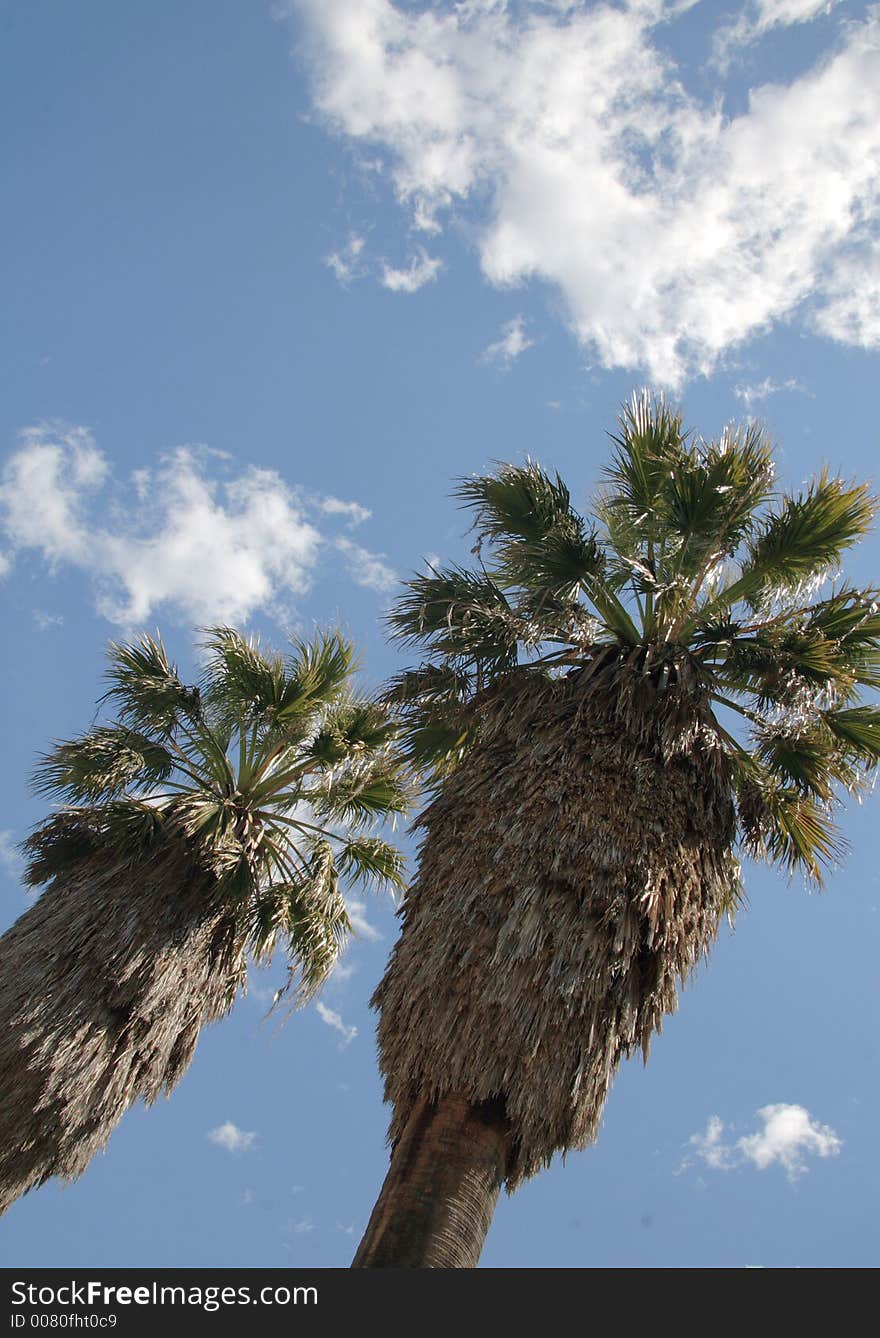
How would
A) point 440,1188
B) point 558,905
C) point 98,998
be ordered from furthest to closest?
point 98,998, point 558,905, point 440,1188

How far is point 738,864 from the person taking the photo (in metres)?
8.12

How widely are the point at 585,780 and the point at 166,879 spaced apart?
5.08 meters

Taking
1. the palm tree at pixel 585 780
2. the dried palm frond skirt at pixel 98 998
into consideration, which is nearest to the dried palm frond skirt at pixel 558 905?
the palm tree at pixel 585 780

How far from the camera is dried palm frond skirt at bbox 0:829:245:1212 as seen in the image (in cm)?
900

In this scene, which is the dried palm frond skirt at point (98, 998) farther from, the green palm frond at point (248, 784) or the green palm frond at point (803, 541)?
the green palm frond at point (803, 541)

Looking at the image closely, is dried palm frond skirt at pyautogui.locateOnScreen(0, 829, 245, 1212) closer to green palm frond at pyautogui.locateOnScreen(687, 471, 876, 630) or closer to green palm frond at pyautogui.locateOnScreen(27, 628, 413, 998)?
green palm frond at pyautogui.locateOnScreen(27, 628, 413, 998)

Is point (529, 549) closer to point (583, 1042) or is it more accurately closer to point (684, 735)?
point (684, 735)

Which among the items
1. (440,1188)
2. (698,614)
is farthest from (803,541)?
(440,1188)

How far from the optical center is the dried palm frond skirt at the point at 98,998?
9.00 meters

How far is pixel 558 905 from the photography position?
6641 mm

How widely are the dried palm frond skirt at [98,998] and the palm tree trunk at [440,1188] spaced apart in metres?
4.21

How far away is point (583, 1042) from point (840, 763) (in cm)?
343

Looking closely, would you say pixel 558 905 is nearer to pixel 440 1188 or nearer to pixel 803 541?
pixel 440 1188
